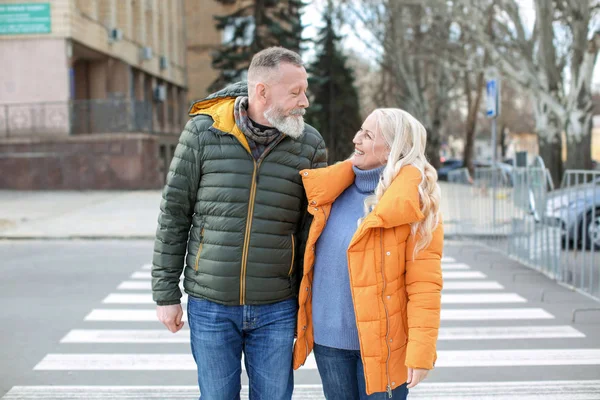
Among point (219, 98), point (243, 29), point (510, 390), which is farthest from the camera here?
point (243, 29)

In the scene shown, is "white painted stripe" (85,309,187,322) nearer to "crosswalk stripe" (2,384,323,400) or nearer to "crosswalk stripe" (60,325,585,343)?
"crosswalk stripe" (60,325,585,343)

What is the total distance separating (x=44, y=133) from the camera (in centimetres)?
2350

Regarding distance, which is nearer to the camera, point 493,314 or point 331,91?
point 493,314

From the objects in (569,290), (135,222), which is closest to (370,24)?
(135,222)

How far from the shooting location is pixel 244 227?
2.90 m

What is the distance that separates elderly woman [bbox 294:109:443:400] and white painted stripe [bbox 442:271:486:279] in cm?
661

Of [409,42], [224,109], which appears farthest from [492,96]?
[409,42]

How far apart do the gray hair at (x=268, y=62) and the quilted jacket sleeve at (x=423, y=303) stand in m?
0.89

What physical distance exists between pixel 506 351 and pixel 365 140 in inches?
144

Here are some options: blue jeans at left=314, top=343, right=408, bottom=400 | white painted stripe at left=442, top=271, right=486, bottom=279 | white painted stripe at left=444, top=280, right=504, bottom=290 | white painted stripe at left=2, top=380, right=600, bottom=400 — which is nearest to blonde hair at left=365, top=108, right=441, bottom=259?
blue jeans at left=314, top=343, right=408, bottom=400

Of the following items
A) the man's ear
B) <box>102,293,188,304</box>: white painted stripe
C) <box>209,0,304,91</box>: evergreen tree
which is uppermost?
<box>209,0,304,91</box>: evergreen tree

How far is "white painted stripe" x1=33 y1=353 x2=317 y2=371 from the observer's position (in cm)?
536

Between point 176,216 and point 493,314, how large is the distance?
4973mm

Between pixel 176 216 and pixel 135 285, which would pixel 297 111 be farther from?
pixel 135 285
